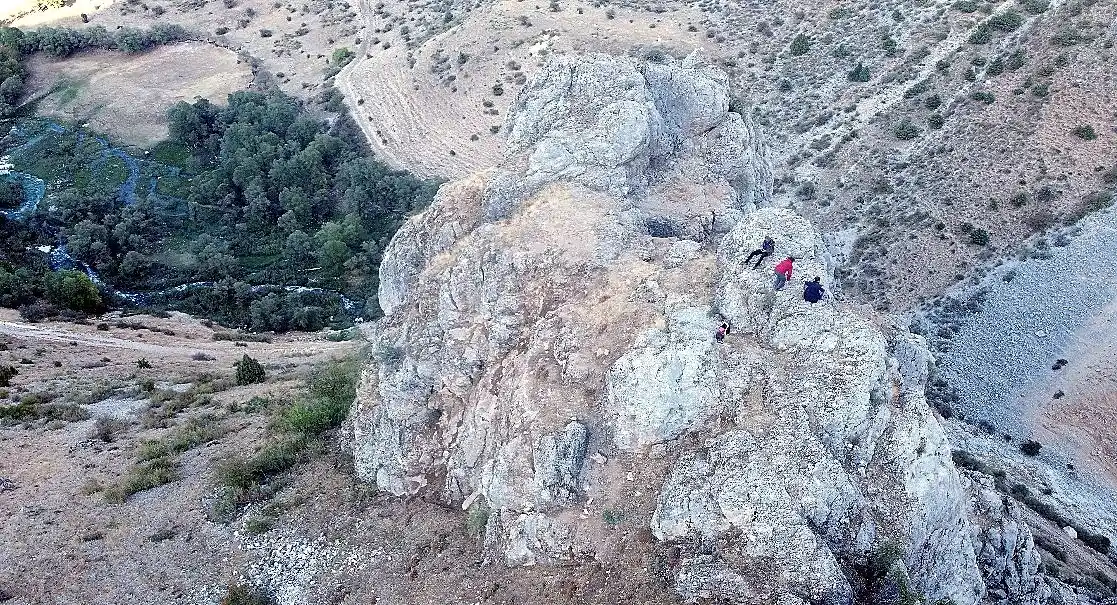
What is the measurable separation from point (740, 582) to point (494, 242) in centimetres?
1380

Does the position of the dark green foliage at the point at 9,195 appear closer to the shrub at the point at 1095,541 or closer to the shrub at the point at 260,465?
the shrub at the point at 260,465

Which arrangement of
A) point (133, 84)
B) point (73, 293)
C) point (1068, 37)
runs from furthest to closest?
point (133, 84), point (1068, 37), point (73, 293)

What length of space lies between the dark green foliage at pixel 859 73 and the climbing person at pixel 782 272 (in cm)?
4369

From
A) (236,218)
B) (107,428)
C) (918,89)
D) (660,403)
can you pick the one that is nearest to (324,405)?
(107,428)

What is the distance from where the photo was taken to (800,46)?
197 ft

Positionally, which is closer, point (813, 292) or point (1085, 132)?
point (813, 292)

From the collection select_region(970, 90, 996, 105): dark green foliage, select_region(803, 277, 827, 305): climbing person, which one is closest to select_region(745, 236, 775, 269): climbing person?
select_region(803, 277, 827, 305): climbing person

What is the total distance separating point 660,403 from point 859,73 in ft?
157

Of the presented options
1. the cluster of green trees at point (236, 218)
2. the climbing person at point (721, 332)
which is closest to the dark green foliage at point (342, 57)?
the cluster of green trees at point (236, 218)

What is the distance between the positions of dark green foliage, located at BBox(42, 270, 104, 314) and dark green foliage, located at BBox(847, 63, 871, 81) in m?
55.2

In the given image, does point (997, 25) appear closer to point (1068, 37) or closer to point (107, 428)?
point (1068, 37)

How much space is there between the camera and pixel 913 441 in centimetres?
1773

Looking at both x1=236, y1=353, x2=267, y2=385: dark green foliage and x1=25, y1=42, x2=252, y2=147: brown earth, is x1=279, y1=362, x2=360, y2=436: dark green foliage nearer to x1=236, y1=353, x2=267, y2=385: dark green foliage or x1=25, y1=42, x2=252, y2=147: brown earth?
x1=236, y1=353, x2=267, y2=385: dark green foliage

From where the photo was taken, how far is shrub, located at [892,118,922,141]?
171ft
